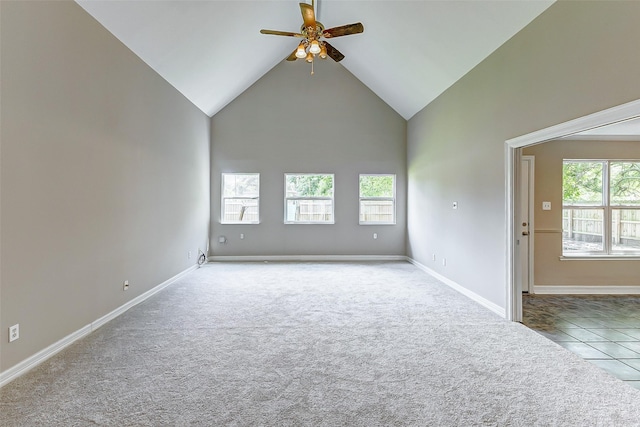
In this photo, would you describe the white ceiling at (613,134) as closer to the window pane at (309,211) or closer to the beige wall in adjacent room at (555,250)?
the beige wall in adjacent room at (555,250)

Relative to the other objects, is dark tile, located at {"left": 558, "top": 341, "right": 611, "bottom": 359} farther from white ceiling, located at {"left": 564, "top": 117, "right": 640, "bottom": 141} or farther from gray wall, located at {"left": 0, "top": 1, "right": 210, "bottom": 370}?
gray wall, located at {"left": 0, "top": 1, "right": 210, "bottom": 370}

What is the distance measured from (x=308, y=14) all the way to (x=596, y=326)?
457 cm

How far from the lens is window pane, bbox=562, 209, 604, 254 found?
501 centimetres

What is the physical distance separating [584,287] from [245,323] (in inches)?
194

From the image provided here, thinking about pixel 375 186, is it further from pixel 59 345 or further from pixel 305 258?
pixel 59 345

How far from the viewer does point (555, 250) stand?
4789mm

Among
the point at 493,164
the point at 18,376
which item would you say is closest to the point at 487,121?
the point at 493,164

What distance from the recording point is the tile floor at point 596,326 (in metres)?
2.62

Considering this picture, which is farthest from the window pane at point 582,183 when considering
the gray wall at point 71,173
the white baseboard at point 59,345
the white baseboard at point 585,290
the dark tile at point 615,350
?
the white baseboard at point 59,345

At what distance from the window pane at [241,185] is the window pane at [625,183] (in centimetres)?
648

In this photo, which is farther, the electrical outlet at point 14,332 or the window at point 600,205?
the window at point 600,205

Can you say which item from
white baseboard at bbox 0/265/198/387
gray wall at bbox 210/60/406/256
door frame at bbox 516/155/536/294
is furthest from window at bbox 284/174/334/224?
door frame at bbox 516/155/536/294

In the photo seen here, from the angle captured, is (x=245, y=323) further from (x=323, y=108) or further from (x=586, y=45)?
(x=323, y=108)

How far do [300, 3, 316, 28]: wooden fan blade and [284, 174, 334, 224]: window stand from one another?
397cm
